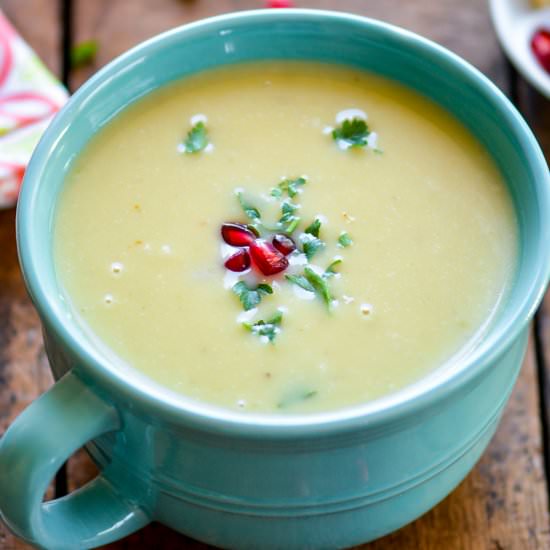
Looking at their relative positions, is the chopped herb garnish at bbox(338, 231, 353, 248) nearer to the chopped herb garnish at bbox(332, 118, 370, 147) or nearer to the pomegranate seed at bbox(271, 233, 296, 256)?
the pomegranate seed at bbox(271, 233, 296, 256)

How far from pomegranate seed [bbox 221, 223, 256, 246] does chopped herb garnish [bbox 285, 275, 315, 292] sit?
2.8 inches

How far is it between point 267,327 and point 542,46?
1.01 m

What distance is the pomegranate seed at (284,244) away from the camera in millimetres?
1353

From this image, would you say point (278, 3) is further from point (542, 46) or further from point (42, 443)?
point (42, 443)

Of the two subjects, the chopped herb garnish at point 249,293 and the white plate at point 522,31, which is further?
the white plate at point 522,31

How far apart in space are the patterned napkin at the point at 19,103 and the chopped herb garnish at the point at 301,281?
64cm

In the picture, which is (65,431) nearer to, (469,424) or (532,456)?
(469,424)

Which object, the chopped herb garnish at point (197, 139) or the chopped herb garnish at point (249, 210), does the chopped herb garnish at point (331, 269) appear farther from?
the chopped herb garnish at point (197, 139)

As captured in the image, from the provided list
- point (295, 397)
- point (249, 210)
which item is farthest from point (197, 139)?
point (295, 397)

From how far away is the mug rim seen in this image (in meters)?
1.11

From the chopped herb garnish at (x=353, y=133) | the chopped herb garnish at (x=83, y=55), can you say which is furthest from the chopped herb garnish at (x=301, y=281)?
the chopped herb garnish at (x=83, y=55)

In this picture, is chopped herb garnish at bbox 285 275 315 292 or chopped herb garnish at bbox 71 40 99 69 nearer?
chopped herb garnish at bbox 285 275 315 292

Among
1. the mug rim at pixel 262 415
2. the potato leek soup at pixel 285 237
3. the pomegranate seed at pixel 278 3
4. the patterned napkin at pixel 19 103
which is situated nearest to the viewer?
the mug rim at pixel 262 415

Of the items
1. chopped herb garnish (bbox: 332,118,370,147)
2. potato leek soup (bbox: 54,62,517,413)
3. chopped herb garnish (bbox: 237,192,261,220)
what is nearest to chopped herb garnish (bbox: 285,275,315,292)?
potato leek soup (bbox: 54,62,517,413)
